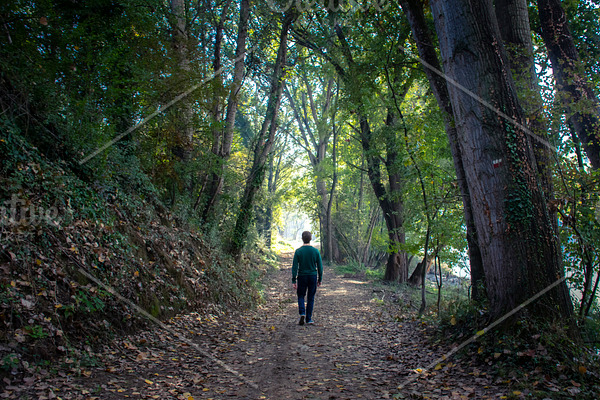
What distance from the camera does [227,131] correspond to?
1171cm

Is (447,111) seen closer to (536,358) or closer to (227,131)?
(536,358)

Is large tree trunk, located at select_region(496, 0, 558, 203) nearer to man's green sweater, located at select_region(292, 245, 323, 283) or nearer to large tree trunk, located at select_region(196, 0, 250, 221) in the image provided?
man's green sweater, located at select_region(292, 245, 323, 283)

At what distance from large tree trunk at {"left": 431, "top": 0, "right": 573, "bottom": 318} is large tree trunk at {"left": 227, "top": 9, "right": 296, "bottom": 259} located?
8.06m

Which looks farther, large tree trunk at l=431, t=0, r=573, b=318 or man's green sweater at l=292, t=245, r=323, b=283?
man's green sweater at l=292, t=245, r=323, b=283

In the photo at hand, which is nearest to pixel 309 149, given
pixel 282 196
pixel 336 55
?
pixel 282 196

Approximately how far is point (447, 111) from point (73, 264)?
258 inches

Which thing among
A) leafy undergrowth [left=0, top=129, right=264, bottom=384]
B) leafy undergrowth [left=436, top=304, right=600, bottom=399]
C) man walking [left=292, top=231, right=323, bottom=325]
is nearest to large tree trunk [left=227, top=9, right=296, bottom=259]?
leafy undergrowth [left=0, top=129, right=264, bottom=384]

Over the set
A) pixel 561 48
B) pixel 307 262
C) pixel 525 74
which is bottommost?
pixel 307 262

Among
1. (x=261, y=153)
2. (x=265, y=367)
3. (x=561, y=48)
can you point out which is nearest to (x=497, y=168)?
(x=265, y=367)

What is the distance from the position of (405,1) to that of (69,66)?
633 centimetres

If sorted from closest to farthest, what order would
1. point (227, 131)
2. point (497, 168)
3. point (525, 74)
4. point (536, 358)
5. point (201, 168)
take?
point (536, 358)
point (497, 168)
point (525, 74)
point (201, 168)
point (227, 131)

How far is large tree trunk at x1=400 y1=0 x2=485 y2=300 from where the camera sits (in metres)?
5.98

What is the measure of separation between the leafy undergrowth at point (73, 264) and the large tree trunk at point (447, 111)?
580cm

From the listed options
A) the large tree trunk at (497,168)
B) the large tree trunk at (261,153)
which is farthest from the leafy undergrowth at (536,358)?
the large tree trunk at (261,153)
